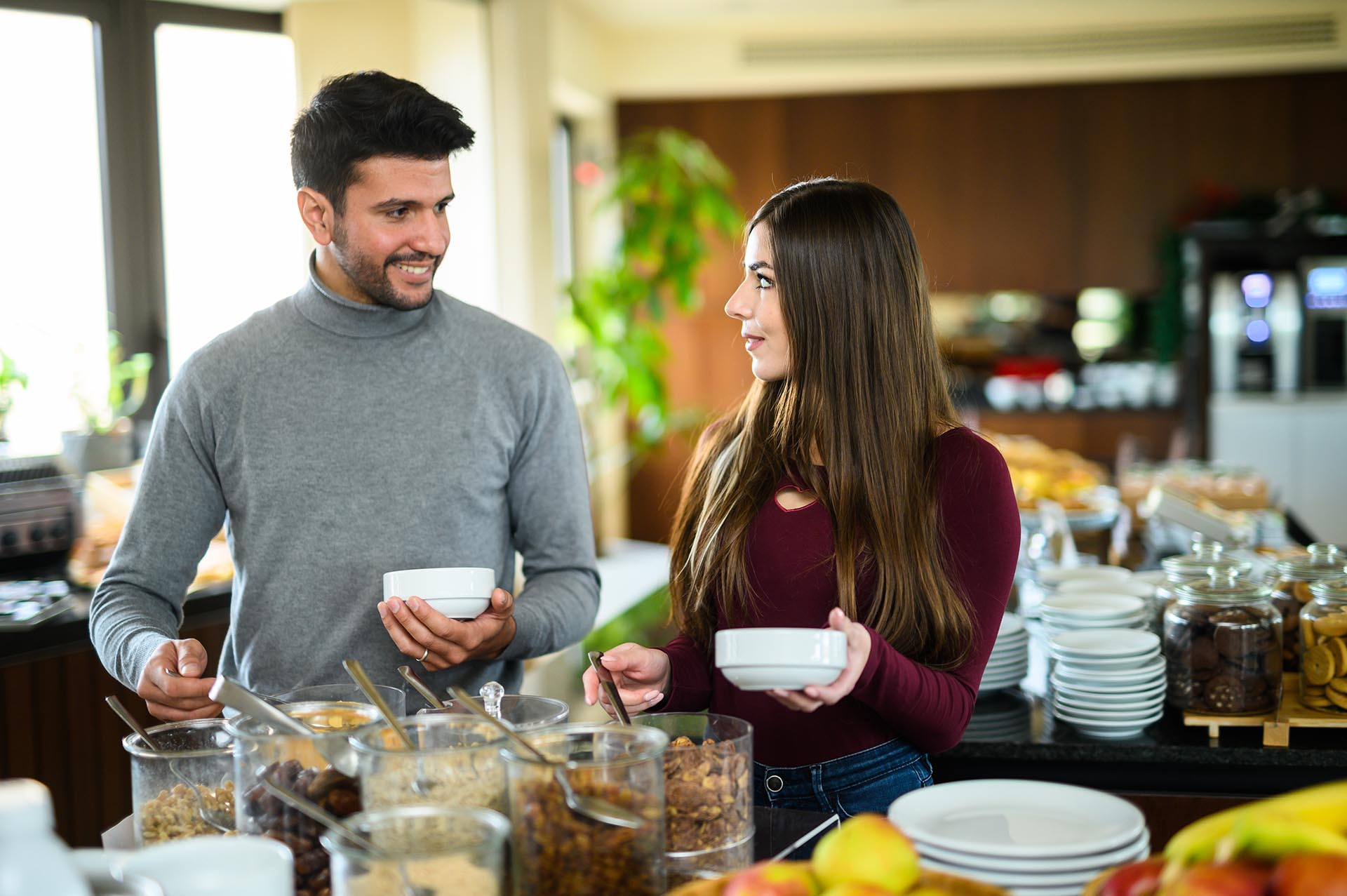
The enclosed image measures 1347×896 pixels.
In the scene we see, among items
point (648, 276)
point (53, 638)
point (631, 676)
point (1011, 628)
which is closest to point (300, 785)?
point (631, 676)

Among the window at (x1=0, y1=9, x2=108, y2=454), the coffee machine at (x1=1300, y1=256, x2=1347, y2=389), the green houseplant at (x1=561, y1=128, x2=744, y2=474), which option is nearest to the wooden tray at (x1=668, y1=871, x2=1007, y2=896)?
the window at (x1=0, y1=9, x2=108, y2=454)

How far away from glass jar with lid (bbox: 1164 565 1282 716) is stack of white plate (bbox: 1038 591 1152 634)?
0.58 ft

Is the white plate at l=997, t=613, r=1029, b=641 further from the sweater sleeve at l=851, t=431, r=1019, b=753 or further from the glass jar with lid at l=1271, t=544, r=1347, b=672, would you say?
the sweater sleeve at l=851, t=431, r=1019, b=753

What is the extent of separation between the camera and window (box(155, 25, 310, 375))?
4.40m

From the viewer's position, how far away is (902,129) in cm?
775

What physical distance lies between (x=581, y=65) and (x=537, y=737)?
6447 millimetres

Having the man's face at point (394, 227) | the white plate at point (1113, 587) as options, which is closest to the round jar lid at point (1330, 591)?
the white plate at point (1113, 587)

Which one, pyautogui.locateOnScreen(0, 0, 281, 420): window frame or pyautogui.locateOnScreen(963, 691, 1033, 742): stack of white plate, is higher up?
pyautogui.locateOnScreen(0, 0, 281, 420): window frame

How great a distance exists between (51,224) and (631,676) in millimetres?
3332

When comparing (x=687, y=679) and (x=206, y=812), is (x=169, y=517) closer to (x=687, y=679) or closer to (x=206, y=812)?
(x=206, y=812)

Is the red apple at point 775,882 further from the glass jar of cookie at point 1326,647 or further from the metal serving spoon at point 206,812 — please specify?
the glass jar of cookie at point 1326,647

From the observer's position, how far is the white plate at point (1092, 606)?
7.30 feet

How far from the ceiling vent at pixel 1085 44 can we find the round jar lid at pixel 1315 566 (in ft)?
19.3

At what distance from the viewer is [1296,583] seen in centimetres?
213
